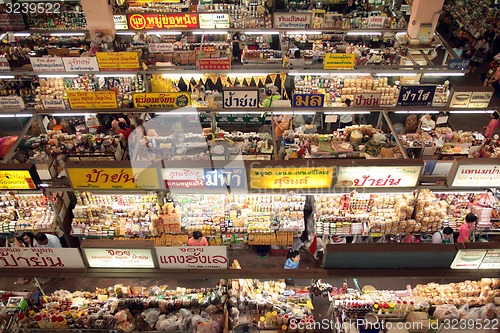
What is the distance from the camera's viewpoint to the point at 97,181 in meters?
7.54

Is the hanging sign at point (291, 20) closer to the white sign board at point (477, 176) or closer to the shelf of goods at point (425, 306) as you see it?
the white sign board at point (477, 176)

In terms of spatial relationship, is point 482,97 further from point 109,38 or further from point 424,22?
point 109,38

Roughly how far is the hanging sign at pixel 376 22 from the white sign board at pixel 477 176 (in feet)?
33.5

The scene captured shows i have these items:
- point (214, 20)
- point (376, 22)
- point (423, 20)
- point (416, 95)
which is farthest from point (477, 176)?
point (214, 20)

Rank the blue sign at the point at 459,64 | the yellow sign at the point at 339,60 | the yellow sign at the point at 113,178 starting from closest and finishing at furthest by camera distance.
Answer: the yellow sign at the point at 113,178 < the yellow sign at the point at 339,60 < the blue sign at the point at 459,64

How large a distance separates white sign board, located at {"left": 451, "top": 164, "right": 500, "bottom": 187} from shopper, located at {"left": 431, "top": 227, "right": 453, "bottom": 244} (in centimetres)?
178

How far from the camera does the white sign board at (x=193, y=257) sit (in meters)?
6.56

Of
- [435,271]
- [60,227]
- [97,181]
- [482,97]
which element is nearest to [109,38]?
[60,227]

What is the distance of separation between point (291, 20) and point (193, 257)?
12.4m

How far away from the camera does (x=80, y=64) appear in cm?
1225

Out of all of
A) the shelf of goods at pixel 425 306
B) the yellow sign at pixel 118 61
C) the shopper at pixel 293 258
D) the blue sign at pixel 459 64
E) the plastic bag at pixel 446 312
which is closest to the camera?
the shelf of goods at pixel 425 306

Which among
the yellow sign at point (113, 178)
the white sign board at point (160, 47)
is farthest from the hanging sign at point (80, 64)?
the yellow sign at point (113, 178)

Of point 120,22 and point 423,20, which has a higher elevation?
point 423,20

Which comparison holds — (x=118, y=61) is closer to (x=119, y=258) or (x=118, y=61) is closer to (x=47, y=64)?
(x=47, y=64)
